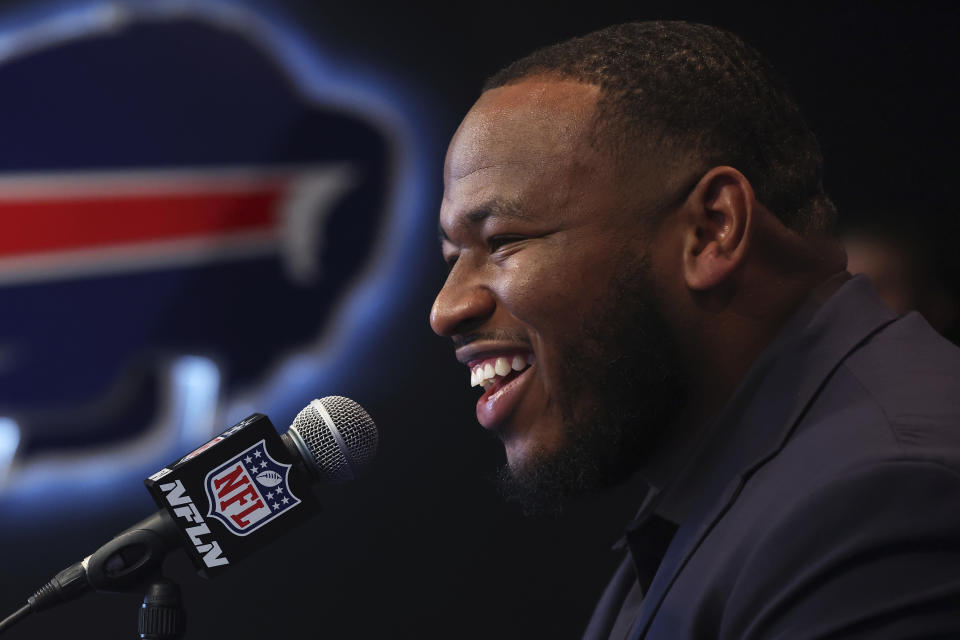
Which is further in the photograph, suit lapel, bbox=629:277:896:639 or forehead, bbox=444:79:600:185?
forehead, bbox=444:79:600:185

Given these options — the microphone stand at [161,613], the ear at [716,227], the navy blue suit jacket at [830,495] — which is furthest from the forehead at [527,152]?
the microphone stand at [161,613]

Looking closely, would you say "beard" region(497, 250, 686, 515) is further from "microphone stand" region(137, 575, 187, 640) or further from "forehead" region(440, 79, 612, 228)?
"microphone stand" region(137, 575, 187, 640)

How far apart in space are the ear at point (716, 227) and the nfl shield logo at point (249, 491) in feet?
1.94

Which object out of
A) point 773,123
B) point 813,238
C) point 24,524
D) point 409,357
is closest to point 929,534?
point 813,238

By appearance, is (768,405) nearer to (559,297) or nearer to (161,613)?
(559,297)

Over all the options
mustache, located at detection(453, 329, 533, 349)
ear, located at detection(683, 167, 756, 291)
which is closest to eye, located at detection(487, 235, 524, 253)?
mustache, located at detection(453, 329, 533, 349)

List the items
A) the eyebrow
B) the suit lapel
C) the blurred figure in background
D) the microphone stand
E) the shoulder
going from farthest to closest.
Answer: the blurred figure in background → the eyebrow → the microphone stand → the suit lapel → the shoulder

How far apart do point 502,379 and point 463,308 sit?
0.11m

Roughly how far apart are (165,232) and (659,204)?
58.4 inches

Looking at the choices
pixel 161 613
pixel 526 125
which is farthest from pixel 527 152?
pixel 161 613

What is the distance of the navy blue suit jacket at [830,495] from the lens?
76 centimetres

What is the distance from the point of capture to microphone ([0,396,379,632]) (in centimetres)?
112

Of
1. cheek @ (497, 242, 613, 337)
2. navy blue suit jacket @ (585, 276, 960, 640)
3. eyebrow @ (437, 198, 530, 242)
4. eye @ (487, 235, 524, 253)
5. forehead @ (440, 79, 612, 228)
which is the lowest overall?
navy blue suit jacket @ (585, 276, 960, 640)

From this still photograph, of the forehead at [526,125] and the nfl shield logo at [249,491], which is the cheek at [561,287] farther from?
the nfl shield logo at [249,491]
